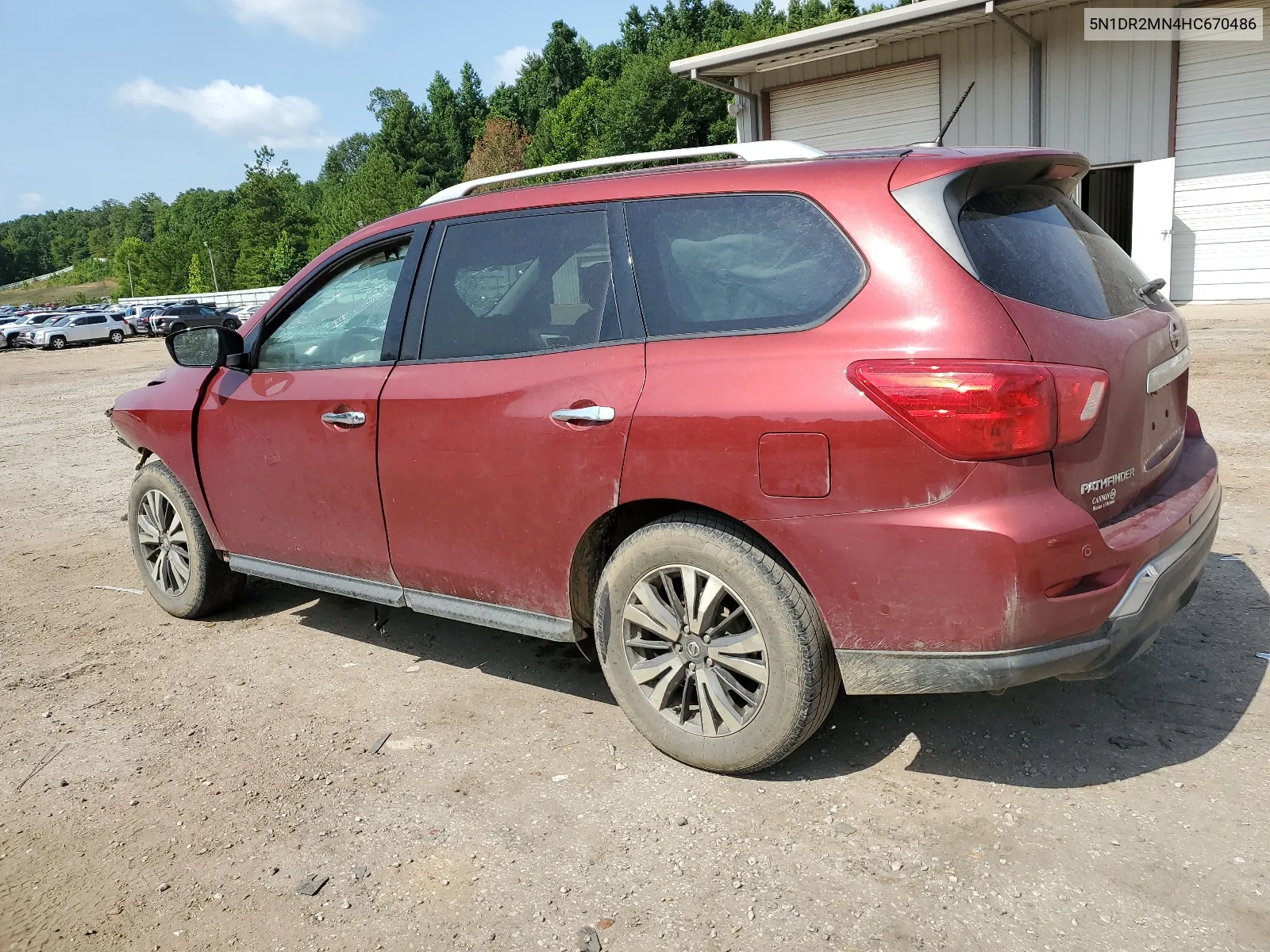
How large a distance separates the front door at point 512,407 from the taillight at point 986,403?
86cm

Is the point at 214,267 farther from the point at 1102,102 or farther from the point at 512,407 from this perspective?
the point at 512,407

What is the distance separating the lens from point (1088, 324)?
282 centimetres

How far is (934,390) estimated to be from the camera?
102 inches

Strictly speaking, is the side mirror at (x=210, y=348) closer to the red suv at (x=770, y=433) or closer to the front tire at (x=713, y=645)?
the red suv at (x=770, y=433)

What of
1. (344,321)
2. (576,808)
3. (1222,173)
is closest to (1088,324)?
(576,808)

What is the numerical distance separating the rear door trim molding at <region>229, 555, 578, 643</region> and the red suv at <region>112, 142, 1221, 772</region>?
0.01m

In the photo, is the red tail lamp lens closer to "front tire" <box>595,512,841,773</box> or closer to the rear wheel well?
"front tire" <box>595,512,841,773</box>

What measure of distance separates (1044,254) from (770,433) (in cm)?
100

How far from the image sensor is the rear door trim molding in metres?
3.50

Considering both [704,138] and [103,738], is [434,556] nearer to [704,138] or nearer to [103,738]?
[103,738]

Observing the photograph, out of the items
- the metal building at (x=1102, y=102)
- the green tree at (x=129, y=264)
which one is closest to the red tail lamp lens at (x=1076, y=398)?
the metal building at (x=1102, y=102)

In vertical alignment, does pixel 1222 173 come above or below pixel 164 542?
above

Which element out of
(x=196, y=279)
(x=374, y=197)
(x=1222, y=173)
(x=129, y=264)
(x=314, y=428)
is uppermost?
(x=374, y=197)

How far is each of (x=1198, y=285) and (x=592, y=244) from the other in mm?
17276
